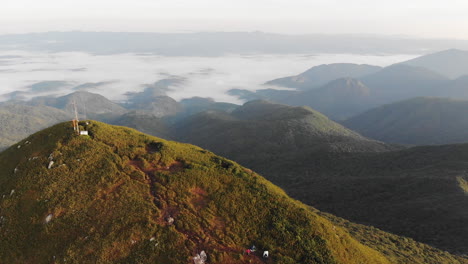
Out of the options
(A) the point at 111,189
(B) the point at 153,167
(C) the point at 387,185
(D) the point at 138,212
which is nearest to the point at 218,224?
(D) the point at 138,212

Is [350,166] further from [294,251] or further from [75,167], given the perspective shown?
[75,167]

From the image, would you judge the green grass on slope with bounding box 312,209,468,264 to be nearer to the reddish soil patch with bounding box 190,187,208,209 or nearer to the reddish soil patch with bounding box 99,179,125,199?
the reddish soil patch with bounding box 190,187,208,209

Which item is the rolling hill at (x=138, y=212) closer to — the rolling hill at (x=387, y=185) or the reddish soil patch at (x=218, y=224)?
the reddish soil patch at (x=218, y=224)

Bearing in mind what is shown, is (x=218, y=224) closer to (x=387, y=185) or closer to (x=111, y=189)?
(x=111, y=189)

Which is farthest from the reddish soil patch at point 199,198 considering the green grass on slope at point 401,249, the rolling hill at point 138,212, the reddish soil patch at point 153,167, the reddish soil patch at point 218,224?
the green grass on slope at point 401,249

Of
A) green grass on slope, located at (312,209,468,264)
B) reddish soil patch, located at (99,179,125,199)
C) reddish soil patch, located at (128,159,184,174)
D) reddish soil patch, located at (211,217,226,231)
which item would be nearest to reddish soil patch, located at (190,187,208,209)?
reddish soil patch, located at (211,217,226,231)

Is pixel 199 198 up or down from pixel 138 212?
down

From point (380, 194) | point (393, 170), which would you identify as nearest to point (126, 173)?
point (380, 194)
